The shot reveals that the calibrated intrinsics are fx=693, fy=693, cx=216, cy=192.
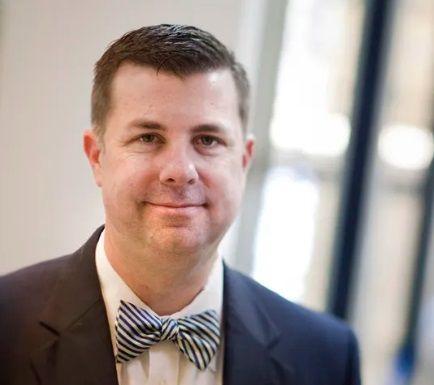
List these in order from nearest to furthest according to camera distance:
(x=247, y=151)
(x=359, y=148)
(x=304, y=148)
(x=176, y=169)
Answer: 1. (x=176, y=169)
2. (x=247, y=151)
3. (x=304, y=148)
4. (x=359, y=148)

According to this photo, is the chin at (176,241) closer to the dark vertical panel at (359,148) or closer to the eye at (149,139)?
the eye at (149,139)

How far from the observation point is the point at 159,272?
0.89 metres

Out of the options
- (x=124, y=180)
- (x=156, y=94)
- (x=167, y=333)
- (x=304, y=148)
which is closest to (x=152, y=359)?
(x=167, y=333)

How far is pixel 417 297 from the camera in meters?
2.99

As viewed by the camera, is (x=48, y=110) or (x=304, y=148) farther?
(x=304, y=148)

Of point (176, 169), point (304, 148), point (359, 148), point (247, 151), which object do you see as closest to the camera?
point (176, 169)

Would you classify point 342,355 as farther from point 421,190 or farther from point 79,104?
point 421,190

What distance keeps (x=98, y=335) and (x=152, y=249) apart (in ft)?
0.44

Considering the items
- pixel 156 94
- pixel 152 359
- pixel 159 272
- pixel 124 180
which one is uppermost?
pixel 156 94

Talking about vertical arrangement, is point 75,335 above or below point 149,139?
below

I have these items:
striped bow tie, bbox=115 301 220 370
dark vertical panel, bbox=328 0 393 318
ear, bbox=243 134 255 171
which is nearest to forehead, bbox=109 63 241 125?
ear, bbox=243 134 255 171

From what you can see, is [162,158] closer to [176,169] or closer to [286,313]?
[176,169]

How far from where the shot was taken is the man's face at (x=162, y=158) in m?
0.83

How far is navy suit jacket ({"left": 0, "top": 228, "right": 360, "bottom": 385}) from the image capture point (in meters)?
0.85
